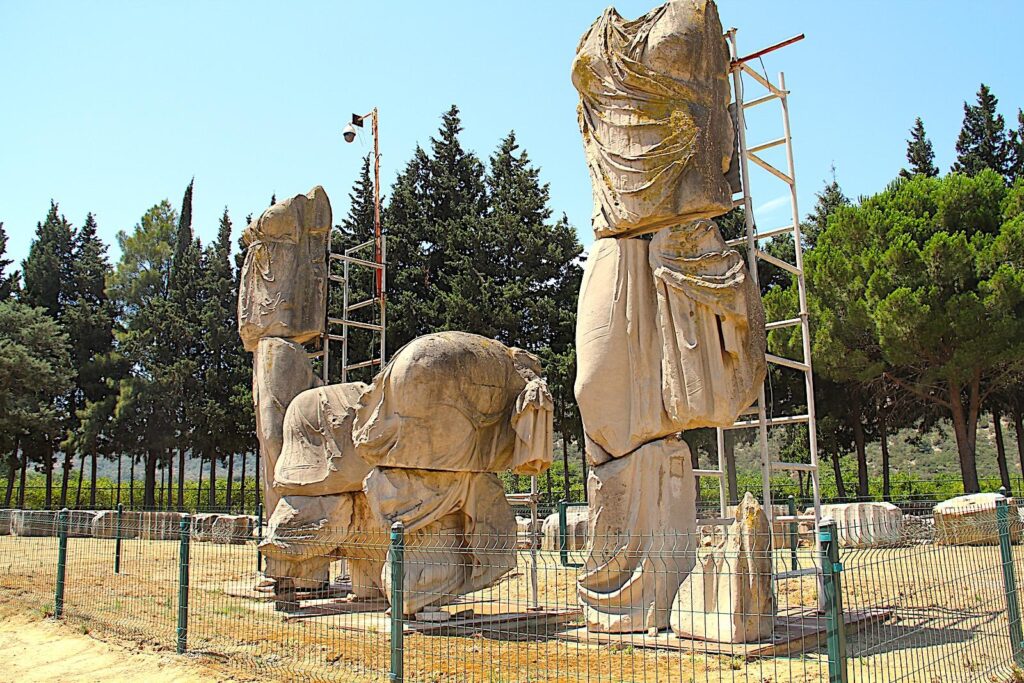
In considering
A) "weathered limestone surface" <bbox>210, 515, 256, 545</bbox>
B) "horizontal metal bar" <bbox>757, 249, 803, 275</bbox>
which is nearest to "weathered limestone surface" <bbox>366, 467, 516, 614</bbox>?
"horizontal metal bar" <bbox>757, 249, 803, 275</bbox>

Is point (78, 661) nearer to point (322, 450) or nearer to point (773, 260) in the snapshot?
point (322, 450)

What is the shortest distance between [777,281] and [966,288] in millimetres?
7621

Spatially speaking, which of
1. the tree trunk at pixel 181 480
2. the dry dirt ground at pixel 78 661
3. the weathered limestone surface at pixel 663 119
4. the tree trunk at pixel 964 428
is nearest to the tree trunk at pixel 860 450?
the tree trunk at pixel 964 428

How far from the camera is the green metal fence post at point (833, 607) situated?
Result: 4180mm

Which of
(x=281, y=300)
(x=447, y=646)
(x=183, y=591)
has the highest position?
(x=281, y=300)

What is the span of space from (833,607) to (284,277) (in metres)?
8.89

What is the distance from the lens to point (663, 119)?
6953mm

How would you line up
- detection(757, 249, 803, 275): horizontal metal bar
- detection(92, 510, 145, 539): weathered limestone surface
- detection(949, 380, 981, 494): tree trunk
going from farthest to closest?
detection(949, 380, 981, 494): tree trunk
detection(92, 510, 145, 539): weathered limestone surface
detection(757, 249, 803, 275): horizontal metal bar

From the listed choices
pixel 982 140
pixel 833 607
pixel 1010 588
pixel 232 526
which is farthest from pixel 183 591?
pixel 982 140

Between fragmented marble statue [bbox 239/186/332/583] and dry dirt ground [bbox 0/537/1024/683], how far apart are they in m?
2.36

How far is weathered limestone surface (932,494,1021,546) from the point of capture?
594cm

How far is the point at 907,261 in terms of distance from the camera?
20.5 meters

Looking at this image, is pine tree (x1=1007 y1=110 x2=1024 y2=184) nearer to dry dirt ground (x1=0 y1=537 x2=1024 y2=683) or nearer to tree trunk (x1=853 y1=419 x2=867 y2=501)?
tree trunk (x1=853 y1=419 x2=867 y2=501)

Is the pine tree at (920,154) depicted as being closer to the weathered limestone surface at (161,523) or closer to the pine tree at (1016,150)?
the pine tree at (1016,150)
